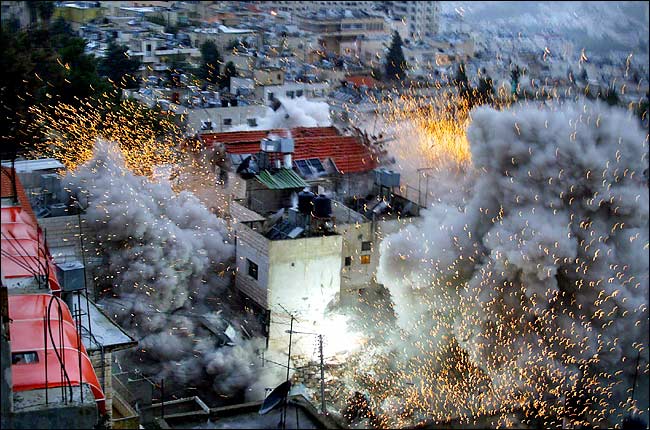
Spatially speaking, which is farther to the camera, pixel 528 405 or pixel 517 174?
pixel 517 174

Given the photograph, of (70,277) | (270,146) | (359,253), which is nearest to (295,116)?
(270,146)

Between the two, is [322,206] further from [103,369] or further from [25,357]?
[25,357]

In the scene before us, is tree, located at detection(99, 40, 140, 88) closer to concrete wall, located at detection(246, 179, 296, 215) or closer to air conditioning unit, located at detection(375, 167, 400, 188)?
concrete wall, located at detection(246, 179, 296, 215)

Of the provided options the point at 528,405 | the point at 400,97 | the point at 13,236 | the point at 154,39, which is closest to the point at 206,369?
the point at 528,405

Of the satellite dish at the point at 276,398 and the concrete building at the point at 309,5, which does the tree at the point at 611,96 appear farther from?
the concrete building at the point at 309,5

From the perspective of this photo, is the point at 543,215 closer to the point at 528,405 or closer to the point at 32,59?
the point at 528,405

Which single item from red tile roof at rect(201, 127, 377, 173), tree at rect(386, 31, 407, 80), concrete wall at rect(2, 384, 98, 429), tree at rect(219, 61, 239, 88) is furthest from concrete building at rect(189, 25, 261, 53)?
concrete wall at rect(2, 384, 98, 429)
